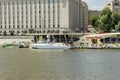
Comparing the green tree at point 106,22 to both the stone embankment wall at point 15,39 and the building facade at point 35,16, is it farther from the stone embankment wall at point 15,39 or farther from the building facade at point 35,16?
the stone embankment wall at point 15,39

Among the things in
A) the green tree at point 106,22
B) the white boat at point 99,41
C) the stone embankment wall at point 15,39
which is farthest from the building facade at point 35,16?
the white boat at point 99,41

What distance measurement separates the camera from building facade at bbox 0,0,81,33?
18275cm

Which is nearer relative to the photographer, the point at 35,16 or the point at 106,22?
the point at 106,22

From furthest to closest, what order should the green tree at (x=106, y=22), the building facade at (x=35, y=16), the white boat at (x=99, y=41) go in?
the building facade at (x=35, y=16)
the green tree at (x=106, y=22)
the white boat at (x=99, y=41)

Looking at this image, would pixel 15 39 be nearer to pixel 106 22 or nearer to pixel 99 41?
pixel 99 41

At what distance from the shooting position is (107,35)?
133000 mm

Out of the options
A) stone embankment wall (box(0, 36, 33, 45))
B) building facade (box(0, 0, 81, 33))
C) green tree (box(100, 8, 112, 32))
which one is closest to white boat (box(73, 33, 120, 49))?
stone embankment wall (box(0, 36, 33, 45))

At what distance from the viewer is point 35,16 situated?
186 metres

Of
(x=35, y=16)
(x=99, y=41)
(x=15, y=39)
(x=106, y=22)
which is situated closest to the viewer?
(x=99, y=41)

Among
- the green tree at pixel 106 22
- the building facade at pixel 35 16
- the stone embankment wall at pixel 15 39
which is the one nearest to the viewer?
the stone embankment wall at pixel 15 39

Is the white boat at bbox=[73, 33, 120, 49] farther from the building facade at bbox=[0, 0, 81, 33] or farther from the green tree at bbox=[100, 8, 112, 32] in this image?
the building facade at bbox=[0, 0, 81, 33]

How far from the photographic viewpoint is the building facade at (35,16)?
183 meters

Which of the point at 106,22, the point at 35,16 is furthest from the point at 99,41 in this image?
the point at 35,16

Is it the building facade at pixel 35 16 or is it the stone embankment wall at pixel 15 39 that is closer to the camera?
the stone embankment wall at pixel 15 39
